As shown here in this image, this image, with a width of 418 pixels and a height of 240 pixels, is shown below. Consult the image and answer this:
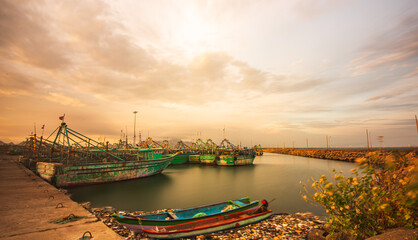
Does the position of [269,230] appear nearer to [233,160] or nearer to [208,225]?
[208,225]

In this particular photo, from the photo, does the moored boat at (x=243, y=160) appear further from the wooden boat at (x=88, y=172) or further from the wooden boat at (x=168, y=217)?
the wooden boat at (x=168, y=217)

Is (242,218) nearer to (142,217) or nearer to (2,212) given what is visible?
(142,217)

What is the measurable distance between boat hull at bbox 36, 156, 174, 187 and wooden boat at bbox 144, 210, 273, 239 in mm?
20700

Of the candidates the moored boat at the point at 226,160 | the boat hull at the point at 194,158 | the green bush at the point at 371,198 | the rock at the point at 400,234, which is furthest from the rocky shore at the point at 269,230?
the boat hull at the point at 194,158

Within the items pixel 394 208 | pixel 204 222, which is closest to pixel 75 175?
pixel 204 222

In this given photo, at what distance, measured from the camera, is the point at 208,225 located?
34.2 feet

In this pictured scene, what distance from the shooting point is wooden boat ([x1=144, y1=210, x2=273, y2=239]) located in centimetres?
957

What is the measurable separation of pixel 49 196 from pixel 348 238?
712 inches

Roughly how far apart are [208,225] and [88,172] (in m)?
22.2

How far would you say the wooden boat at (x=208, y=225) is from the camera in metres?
9.57

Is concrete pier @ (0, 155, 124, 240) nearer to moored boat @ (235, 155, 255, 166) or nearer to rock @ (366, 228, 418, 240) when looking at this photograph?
rock @ (366, 228, 418, 240)

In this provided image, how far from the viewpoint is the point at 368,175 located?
6.76m

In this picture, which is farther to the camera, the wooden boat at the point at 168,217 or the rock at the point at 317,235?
the rock at the point at 317,235

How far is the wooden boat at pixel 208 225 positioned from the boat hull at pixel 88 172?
67.9 ft
